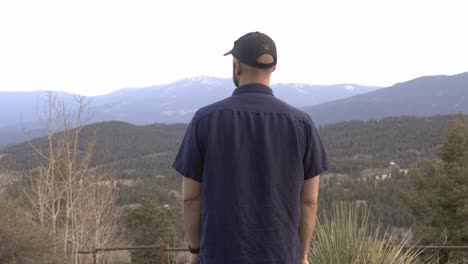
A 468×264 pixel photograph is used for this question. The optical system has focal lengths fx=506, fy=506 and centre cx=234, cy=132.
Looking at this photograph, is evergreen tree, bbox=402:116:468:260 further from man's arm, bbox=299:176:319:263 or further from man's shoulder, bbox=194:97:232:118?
man's shoulder, bbox=194:97:232:118

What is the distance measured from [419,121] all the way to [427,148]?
16.4 meters

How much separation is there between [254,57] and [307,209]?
2.15 ft

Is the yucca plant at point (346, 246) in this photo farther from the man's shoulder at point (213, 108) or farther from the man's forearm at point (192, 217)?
the man's shoulder at point (213, 108)

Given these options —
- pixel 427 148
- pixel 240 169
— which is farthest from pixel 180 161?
pixel 427 148

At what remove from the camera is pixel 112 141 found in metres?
88.4

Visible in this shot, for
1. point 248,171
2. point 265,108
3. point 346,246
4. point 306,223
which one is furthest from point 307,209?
point 346,246

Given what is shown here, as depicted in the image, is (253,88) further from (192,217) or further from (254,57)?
(192,217)

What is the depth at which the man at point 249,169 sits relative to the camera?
1907 millimetres

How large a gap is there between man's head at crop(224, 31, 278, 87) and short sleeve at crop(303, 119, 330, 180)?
0.28m

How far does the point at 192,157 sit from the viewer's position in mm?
1930

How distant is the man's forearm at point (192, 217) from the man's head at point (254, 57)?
525 mm

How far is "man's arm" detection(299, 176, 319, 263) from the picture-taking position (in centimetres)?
206

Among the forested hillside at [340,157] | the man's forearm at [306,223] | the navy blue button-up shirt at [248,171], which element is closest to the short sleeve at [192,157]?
the navy blue button-up shirt at [248,171]

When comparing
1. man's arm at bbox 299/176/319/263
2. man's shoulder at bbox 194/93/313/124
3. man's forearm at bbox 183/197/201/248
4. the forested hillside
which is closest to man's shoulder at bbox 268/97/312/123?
man's shoulder at bbox 194/93/313/124
